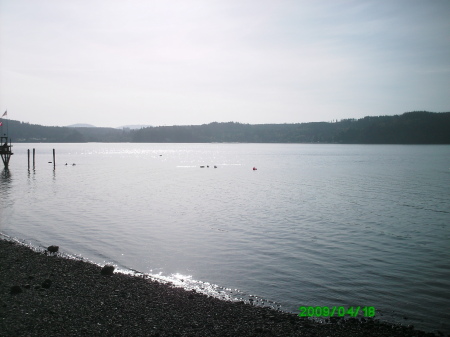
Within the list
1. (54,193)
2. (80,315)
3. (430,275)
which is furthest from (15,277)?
(54,193)

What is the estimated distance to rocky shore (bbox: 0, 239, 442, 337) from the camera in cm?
906

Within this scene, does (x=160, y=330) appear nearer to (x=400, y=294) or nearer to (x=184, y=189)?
(x=400, y=294)

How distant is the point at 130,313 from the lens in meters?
9.98

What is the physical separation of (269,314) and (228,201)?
24.2 meters

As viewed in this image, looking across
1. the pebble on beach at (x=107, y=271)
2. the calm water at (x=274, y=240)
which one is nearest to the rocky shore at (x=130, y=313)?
the pebble on beach at (x=107, y=271)

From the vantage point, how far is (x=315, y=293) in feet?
41.3
